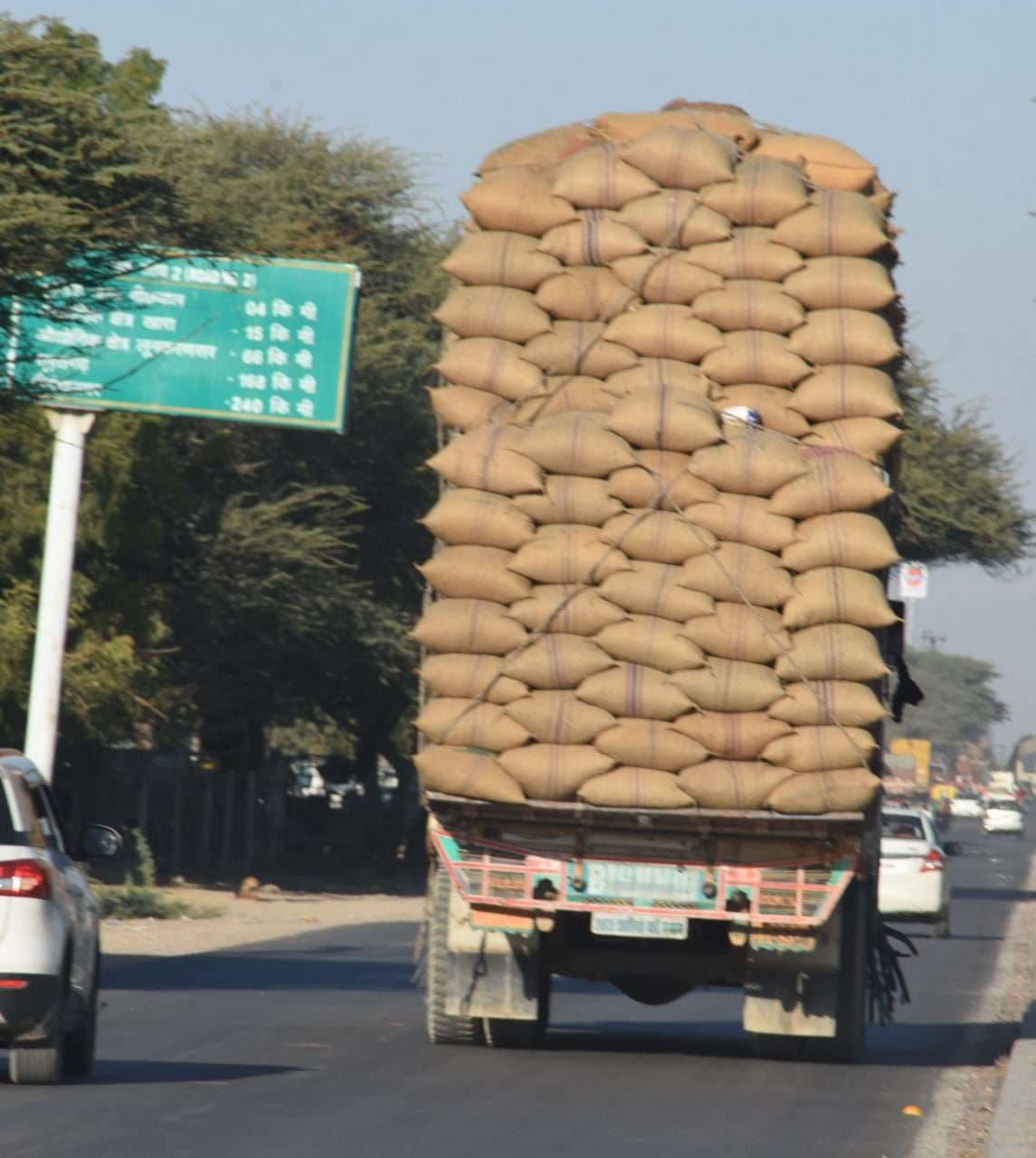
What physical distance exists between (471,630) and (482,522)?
0.59 metres

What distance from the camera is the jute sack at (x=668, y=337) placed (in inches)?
531

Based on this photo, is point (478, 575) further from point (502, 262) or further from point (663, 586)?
point (502, 262)

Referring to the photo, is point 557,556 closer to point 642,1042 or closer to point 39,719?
point 642,1042

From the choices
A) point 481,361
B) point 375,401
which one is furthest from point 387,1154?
point 375,401

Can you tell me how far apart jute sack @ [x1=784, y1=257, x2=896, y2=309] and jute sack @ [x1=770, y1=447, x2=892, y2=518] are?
3.58ft

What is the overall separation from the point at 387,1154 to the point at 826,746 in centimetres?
390

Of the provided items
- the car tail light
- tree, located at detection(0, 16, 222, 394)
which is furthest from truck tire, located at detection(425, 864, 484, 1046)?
tree, located at detection(0, 16, 222, 394)

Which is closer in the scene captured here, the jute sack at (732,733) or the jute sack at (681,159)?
the jute sack at (732,733)

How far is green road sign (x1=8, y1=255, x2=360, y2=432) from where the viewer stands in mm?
24078

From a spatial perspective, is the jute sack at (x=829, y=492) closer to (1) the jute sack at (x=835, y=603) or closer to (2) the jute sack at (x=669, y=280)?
(1) the jute sack at (x=835, y=603)

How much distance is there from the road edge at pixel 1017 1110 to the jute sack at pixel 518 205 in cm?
530

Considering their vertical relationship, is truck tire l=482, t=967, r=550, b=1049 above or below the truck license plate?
below

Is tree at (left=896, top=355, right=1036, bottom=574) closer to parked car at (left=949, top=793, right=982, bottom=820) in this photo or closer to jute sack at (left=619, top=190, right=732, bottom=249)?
jute sack at (left=619, top=190, right=732, bottom=249)

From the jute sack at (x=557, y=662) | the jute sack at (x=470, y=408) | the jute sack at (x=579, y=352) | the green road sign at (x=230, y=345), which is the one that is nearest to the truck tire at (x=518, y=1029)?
the jute sack at (x=557, y=662)
